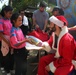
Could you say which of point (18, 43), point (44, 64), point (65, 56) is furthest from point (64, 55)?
point (18, 43)

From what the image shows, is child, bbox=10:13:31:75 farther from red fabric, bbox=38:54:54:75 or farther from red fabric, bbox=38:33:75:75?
red fabric, bbox=38:33:75:75

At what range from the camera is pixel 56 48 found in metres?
3.78

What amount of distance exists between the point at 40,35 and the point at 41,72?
4.67 ft

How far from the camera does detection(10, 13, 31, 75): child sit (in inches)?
150

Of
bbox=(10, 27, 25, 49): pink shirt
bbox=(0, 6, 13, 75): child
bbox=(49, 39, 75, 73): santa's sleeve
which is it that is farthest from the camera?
bbox=(0, 6, 13, 75): child

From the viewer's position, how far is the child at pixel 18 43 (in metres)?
3.80

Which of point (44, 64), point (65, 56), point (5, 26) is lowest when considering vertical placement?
point (44, 64)

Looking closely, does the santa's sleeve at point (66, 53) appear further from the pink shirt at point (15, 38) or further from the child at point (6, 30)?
the child at point (6, 30)

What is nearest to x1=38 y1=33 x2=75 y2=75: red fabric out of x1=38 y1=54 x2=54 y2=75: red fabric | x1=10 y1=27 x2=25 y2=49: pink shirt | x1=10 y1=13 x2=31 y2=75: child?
x1=38 y1=54 x2=54 y2=75: red fabric

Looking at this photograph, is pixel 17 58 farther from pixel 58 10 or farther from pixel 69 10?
pixel 69 10

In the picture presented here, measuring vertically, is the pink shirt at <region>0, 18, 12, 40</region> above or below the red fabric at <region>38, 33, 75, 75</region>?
above

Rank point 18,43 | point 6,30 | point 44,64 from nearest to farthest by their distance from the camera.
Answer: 1. point 18,43
2. point 44,64
3. point 6,30

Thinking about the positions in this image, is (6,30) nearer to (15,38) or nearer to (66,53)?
(15,38)

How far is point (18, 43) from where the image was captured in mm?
3760
